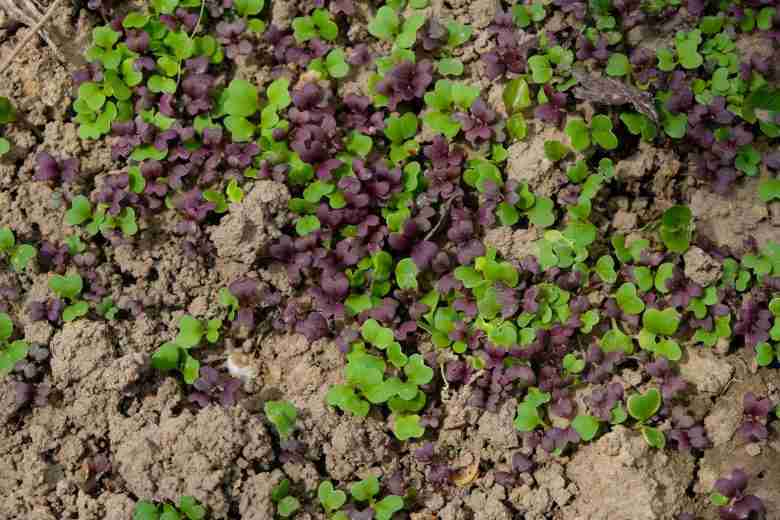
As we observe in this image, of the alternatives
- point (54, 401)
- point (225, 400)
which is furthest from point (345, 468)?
point (54, 401)

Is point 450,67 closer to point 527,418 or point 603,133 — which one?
point 603,133

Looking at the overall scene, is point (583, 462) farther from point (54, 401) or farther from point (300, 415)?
point (54, 401)

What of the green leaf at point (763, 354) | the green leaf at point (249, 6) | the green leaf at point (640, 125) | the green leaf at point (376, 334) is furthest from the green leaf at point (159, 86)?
the green leaf at point (763, 354)

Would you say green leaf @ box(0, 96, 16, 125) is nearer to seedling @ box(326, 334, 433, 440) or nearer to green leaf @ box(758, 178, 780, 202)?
seedling @ box(326, 334, 433, 440)

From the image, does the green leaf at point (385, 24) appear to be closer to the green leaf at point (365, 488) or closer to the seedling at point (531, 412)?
the seedling at point (531, 412)

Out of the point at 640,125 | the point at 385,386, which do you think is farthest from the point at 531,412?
the point at 640,125
